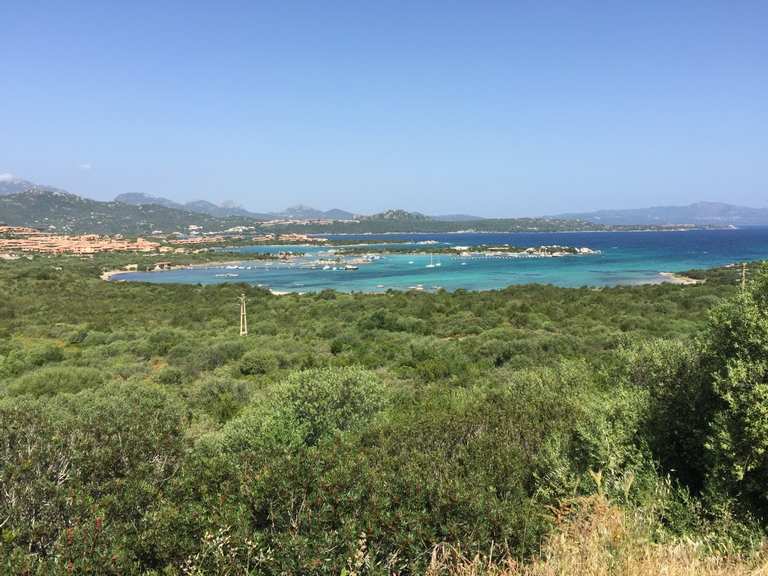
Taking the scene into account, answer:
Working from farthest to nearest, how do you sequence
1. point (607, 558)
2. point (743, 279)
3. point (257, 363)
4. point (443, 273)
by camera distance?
point (443, 273) → point (743, 279) → point (257, 363) → point (607, 558)

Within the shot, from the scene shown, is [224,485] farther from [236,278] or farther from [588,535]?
[236,278]

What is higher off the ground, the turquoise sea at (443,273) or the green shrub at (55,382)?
the green shrub at (55,382)

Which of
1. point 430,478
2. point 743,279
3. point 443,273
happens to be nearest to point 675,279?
point 443,273

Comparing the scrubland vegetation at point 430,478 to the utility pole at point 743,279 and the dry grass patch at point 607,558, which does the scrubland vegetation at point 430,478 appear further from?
the utility pole at point 743,279

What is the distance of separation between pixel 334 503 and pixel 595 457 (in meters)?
3.63

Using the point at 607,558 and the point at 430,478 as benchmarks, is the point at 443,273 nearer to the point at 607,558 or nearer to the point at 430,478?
the point at 430,478

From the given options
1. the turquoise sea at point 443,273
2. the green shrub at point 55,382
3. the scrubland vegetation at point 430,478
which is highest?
the scrubland vegetation at point 430,478

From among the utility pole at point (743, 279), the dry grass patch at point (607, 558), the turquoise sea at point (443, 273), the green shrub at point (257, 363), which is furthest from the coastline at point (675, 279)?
the dry grass patch at point (607, 558)

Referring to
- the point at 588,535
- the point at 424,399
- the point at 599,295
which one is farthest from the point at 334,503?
Answer: the point at 599,295

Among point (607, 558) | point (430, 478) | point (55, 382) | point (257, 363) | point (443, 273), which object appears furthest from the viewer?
point (443, 273)

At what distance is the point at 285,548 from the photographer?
4594mm

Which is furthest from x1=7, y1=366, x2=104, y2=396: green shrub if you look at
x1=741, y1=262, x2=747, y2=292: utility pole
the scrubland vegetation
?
x1=741, y1=262, x2=747, y2=292: utility pole

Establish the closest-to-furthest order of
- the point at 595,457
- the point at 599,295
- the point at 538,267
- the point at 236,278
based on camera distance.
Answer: the point at 595,457, the point at 599,295, the point at 236,278, the point at 538,267

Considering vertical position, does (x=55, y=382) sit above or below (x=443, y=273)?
above
